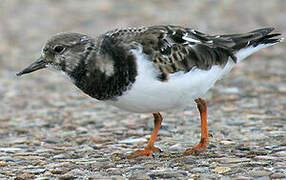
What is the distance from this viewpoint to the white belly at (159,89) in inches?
166

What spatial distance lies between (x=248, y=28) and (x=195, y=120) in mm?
4671

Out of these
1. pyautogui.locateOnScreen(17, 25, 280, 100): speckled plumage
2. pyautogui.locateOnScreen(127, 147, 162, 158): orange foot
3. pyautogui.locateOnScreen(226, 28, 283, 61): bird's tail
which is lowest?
pyautogui.locateOnScreen(127, 147, 162, 158): orange foot

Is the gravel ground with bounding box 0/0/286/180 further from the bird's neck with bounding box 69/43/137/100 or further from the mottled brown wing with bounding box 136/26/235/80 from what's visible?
the mottled brown wing with bounding box 136/26/235/80

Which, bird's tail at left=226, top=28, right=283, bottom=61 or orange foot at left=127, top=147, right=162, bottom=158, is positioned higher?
bird's tail at left=226, top=28, right=283, bottom=61

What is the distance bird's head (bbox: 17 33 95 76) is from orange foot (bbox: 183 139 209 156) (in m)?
1.26

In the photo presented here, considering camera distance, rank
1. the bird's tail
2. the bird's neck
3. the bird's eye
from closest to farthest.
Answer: the bird's neck, the bird's eye, the bird's tail

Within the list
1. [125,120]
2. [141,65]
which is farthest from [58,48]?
[125,120]

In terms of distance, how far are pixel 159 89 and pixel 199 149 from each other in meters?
0.81

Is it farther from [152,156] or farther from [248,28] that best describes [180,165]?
[248,28]

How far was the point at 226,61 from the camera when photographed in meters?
4.79

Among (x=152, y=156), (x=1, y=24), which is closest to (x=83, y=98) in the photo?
(x=152, y=156)

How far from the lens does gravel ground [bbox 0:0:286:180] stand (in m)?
4.33

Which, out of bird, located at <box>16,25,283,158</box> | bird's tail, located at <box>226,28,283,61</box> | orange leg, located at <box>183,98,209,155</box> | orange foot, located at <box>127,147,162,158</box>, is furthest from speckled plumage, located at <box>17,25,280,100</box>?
orange foot, located at <box>127,147,162,158</box>

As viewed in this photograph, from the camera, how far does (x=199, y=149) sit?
474cm
